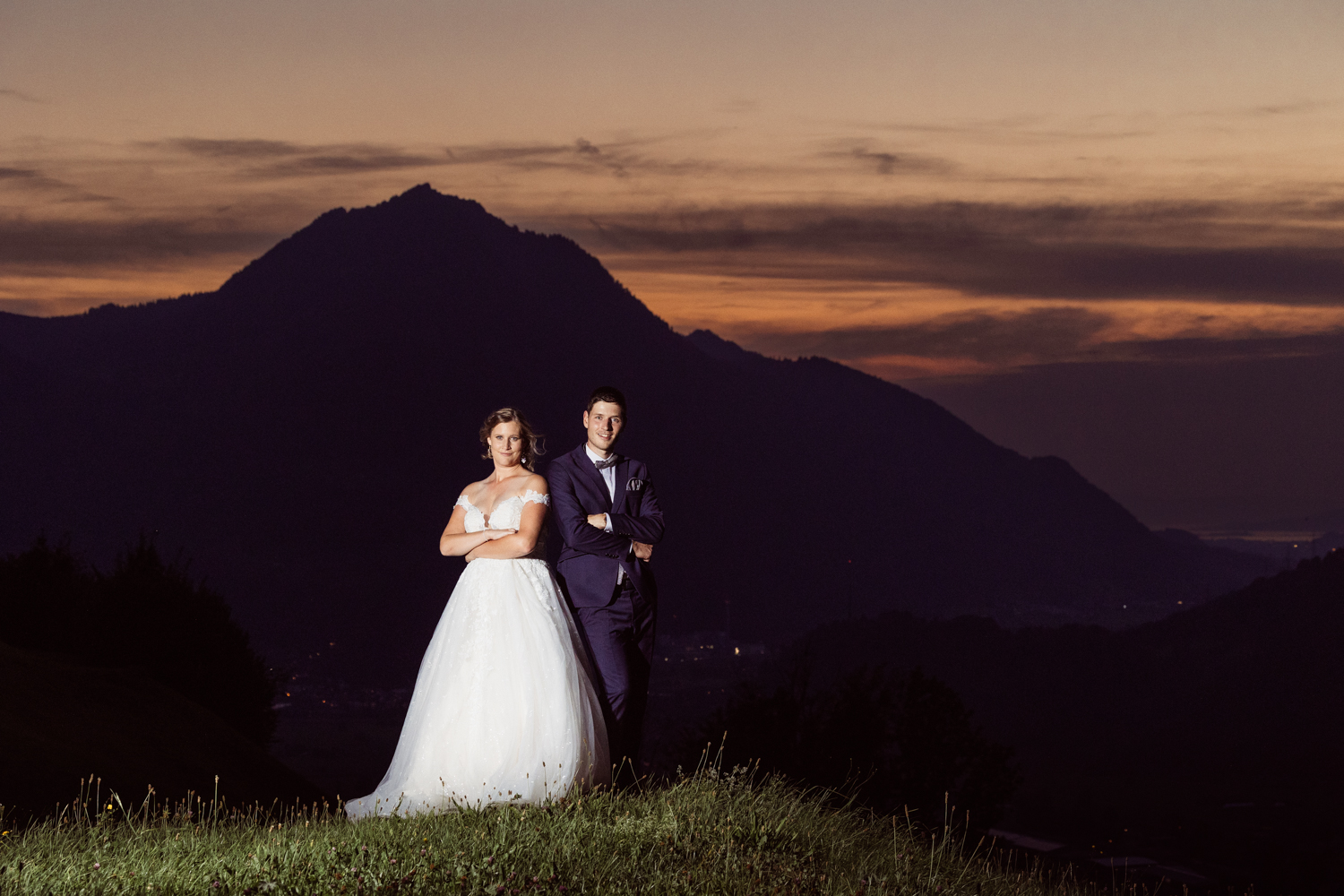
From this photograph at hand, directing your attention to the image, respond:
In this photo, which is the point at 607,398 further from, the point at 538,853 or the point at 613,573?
the point at 538,853

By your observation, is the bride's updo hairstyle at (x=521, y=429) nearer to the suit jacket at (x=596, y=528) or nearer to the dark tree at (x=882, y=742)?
the suit jacket at (x=596, y=528)

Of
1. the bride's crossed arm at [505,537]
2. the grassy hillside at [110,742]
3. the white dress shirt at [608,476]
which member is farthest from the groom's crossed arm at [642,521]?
the grassy hillside at [110,742]

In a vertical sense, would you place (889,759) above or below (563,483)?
below

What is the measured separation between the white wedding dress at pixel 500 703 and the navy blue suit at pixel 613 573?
0.16m

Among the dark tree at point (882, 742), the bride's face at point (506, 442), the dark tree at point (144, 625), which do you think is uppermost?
the bride's face at point (506, 442)

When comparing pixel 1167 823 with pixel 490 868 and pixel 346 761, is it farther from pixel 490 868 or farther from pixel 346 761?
pixel 490 868

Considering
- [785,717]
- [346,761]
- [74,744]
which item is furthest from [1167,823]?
[74,744]

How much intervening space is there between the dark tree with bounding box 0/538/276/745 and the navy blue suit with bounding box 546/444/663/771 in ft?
114

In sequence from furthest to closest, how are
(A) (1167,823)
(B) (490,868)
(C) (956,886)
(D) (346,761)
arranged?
(D) (346,761)
(A) (1167,823)
(C) (956,886)
(B) (490,868)

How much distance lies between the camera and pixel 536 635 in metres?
9.39

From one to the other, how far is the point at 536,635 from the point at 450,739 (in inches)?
40.2

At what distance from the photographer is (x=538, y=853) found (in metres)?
7.42

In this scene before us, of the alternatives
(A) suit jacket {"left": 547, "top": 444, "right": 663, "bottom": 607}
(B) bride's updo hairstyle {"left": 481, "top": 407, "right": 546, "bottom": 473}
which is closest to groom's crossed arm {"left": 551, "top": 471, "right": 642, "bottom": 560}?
(A) suit jacket {"left": 547, "top": 444, "right": 663, "bottom": 607}

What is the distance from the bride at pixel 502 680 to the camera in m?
9.15
